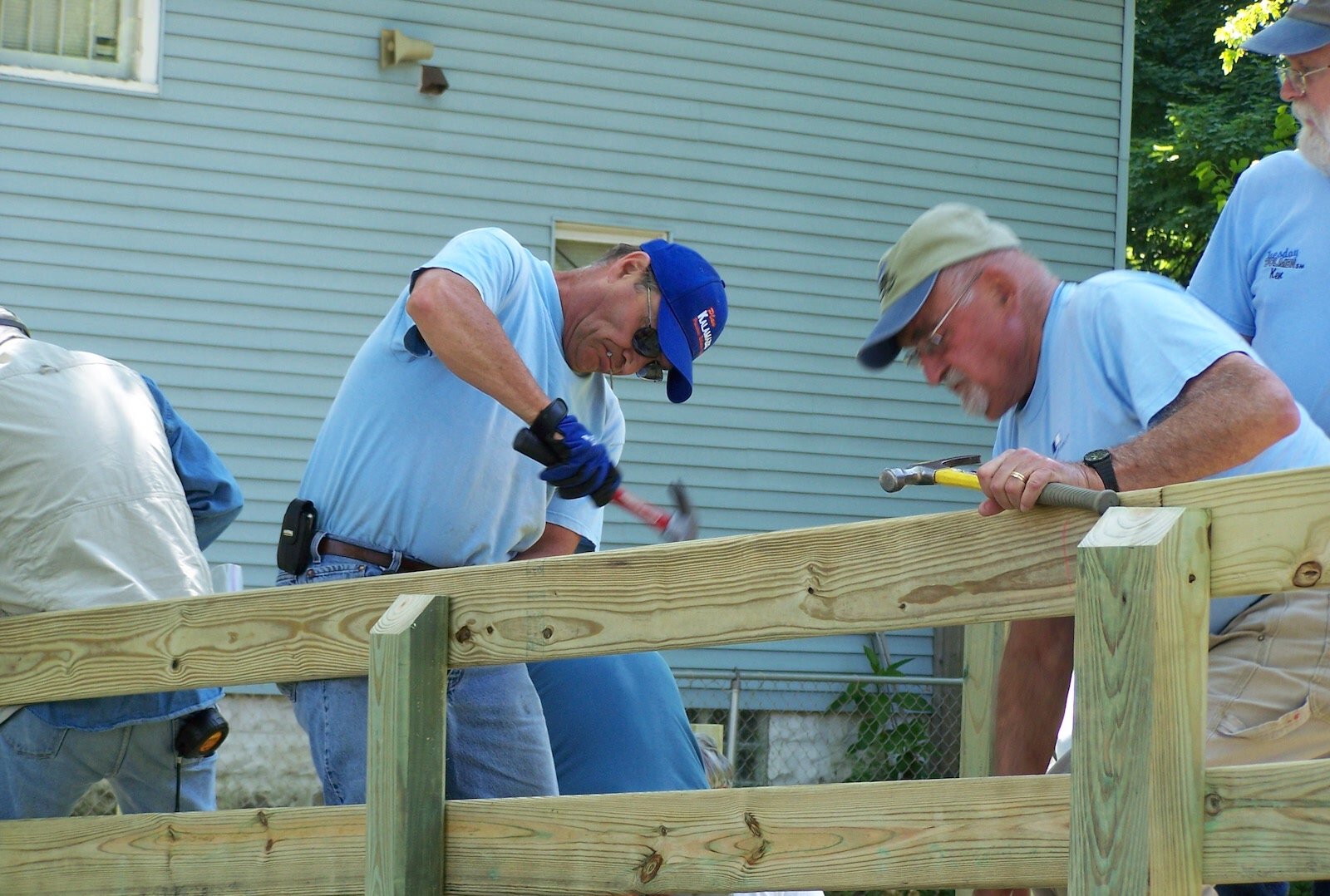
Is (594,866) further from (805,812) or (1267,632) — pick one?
(1267,632)

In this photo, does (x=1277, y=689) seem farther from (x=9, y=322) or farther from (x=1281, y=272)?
(x=9, y=322)

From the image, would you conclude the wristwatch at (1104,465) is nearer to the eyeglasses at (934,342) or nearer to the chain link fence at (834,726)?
the eyeglasses at (934,342)

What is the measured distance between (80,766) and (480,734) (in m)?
1.01

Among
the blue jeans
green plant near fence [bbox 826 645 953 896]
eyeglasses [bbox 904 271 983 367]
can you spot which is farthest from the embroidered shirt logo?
green plant near fence [bbox 826 645 953 896]

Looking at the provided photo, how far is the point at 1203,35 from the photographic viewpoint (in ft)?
60.2

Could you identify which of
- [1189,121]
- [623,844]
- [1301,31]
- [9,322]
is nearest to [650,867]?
[623,844]

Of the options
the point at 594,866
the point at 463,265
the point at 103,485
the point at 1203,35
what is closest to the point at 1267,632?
the point at 594,866

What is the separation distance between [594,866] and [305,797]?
6701mm

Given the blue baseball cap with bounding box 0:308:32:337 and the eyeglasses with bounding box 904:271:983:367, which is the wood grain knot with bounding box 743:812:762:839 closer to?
the eyeglasses with bounding box 904:271:983:367

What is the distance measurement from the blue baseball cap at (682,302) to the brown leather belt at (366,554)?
0.81 m

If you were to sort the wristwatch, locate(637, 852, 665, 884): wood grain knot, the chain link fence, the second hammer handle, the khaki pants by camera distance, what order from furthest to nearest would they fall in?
the chain link fence
the khaki pants
locate(637, 852, 665, 884): wood grain knot
the wristwatch
the second hammer handle

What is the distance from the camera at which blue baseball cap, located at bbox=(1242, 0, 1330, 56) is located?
324 cm

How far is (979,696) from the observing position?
466 centimetres

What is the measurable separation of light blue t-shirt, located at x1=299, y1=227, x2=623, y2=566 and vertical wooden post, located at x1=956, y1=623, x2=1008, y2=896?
1936 mm
